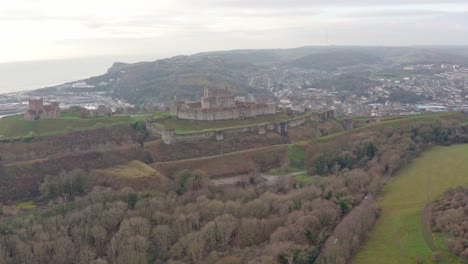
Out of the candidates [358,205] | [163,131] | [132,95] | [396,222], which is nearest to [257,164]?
[163,131]

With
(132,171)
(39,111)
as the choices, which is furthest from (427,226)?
(39,111)

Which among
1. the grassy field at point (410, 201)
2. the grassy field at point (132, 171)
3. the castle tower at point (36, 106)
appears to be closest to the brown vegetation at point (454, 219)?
the grassy field at point (410, 201)

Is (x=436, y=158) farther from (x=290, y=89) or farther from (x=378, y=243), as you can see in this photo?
(x=290, y=89)

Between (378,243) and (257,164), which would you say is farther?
(257,164)

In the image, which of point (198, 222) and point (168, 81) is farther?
point (168, 81)

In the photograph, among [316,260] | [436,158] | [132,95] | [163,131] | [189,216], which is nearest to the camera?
[316,260]

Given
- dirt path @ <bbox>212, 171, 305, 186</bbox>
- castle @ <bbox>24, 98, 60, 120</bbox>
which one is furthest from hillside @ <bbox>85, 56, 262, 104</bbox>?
dirt path @ <bbox>212, 171, 305, 186</bbox>

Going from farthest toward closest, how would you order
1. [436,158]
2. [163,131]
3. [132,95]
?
[132,95]
[163,131]
[436,158]

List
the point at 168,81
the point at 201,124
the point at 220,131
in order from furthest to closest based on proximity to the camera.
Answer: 1. the point at 168,81
2. the point at 201,124
3. the point at 220,131

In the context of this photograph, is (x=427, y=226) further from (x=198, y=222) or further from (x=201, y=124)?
(x=201, y=124)
